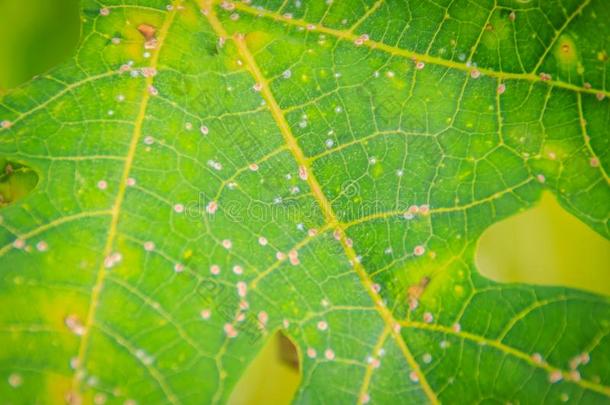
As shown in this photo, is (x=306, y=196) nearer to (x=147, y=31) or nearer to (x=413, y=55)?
(x=413, y=55)

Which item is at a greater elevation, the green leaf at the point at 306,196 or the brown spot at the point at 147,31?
the brown spot at the point at 147,31

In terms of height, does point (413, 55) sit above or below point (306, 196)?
above

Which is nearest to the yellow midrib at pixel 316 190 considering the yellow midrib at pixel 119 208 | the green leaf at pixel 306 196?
the green leaf at pixel 306 196

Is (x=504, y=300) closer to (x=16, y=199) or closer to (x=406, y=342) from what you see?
(x=406, y=342)

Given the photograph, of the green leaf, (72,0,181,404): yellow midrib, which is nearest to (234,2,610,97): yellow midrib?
the green leaf

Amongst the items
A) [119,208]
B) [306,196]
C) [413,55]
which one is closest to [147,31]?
[119,208]

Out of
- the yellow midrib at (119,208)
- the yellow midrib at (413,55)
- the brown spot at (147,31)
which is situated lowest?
the yellow midrib at (119,208)

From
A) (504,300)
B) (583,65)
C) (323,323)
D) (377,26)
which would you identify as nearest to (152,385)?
(323,323)

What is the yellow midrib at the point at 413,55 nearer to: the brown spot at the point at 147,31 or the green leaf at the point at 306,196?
the green leaf at the point at 306,196
